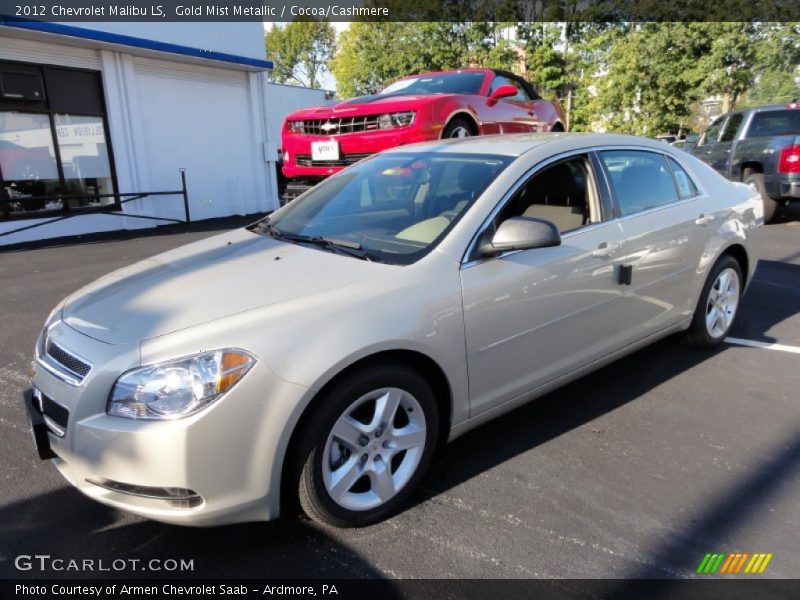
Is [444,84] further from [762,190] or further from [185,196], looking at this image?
[185,196]

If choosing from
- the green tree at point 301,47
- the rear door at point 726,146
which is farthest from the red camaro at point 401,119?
the green tree at point 301,47

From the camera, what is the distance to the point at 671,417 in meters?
3.34

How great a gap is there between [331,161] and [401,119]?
0.95 meters

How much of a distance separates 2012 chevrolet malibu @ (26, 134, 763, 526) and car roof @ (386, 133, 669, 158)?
0.08 ft

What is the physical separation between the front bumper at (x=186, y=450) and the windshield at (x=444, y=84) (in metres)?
5.79

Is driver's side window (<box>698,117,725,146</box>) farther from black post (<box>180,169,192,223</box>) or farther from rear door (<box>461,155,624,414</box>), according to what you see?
black post (<box>180,169,192,223</box>)

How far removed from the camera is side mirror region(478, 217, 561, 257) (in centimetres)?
258

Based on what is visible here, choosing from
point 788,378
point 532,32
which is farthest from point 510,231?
point 532,32

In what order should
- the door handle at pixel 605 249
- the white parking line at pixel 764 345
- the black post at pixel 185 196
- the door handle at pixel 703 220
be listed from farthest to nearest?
1. the black post at pixel 185 196
2. the white parking line at pixel 764 345
3. the door handle at pixel 703 220
4. the door handle at pixel 605 249

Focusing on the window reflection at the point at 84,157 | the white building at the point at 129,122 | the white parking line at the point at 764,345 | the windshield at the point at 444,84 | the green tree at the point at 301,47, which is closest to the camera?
the white parking line at the point at 764,345

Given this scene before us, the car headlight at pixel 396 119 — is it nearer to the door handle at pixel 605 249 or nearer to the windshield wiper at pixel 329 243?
the windshield wiper at pixel 329 243

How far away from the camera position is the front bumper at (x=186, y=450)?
195 cm

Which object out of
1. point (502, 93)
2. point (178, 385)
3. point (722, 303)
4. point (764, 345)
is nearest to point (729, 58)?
point (502, 93)

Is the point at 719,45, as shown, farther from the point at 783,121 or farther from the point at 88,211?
the point at 88,211
